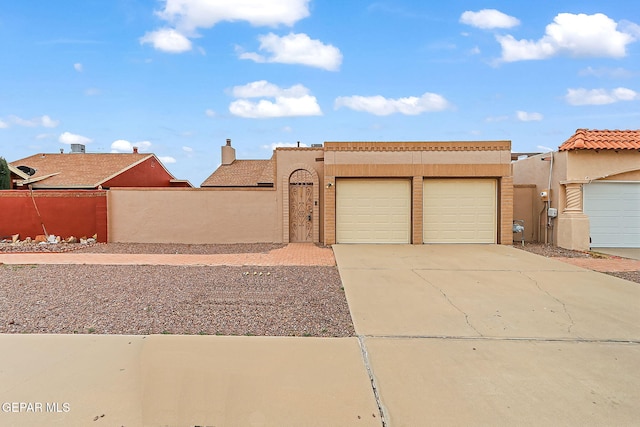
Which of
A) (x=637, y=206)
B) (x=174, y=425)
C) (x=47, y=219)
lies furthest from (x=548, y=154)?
(x=47, y=219)

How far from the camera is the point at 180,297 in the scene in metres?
6.61

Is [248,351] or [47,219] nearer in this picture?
[248,351]

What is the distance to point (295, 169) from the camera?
14.5m

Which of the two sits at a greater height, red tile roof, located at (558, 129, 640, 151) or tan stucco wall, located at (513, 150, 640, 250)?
red tile roof, located at (558, 129, 640, 151)

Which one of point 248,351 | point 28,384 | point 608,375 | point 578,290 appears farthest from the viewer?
point 578,290

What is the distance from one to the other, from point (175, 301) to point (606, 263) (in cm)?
1089

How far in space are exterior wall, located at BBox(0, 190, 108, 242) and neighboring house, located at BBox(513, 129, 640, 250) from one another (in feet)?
54.8

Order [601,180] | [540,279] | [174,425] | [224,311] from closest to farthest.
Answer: [174,425] → [224,311] → [540,279] → [601,180]

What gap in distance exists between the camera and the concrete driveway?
3.33 m

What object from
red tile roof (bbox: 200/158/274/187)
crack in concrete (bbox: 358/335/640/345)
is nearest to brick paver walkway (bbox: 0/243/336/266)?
crack in concrete (bbox: 358/335/640/345)

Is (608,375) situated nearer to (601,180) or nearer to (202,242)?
(601,180)

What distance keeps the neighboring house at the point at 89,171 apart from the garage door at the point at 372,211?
14.9m

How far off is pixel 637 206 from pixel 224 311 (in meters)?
14.5

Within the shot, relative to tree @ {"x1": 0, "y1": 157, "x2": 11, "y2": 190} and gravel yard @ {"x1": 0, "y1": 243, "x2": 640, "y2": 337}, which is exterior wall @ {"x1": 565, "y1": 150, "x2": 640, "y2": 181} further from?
tree @ {"x1": 0, "y1": 157, "x2": 11, "y2": 190}
